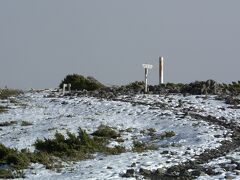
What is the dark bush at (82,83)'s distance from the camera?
1853 inches

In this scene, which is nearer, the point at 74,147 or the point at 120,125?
the point at 74,147

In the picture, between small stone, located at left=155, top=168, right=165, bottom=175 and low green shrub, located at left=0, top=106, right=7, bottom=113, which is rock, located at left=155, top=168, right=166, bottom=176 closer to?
small stone, located at left=155, top=168, right=165, bottom=175

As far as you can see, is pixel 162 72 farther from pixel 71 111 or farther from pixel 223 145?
pixel 223 145

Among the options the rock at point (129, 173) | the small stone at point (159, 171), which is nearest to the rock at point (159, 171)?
the small stone at point (159, 171)

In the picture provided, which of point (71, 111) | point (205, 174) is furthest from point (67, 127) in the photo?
point (205, 174)

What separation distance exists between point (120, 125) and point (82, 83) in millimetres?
22778

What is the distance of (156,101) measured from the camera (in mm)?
33469

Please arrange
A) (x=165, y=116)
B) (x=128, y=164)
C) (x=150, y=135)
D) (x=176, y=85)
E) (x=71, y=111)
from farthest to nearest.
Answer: (x=176, y=85) → (x=71, y=111) → (x=165, y=116) → (x=150, y=135) → (x=128, y=164)

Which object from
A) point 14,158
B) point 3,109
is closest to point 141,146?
point 14,158

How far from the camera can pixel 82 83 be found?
1892 inches

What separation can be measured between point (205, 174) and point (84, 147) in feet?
18.9

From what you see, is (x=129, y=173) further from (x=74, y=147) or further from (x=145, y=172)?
(x=74, y=147)

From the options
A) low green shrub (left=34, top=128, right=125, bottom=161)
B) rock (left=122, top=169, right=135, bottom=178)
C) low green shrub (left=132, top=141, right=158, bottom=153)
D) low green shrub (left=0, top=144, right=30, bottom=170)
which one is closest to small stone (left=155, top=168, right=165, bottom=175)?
rock (left=122, top=169, right=135, bottom=178)

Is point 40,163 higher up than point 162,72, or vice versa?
point 162,72
